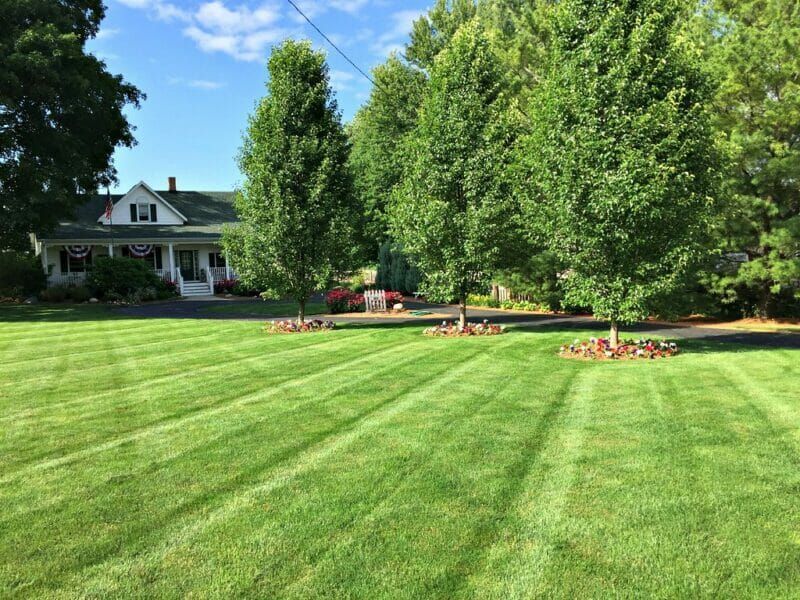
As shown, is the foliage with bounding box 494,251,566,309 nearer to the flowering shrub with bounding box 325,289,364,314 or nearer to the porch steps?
the flowering shrub with bounding box 325,289,364,314

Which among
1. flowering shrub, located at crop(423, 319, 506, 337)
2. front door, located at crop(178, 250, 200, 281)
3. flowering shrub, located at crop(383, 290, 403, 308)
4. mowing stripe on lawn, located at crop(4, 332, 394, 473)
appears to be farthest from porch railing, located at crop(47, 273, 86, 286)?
mowing stripe on lawn, located at crop(4, 332, 394, 473)

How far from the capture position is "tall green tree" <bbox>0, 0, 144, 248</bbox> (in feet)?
72.1

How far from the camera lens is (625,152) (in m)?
9.52

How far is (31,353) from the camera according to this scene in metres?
11.5

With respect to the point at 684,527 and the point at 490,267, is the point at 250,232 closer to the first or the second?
the point at 490,267

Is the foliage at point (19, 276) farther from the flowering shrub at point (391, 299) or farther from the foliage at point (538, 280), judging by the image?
the foliage at point (538, 280)

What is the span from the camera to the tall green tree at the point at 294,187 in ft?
47.6

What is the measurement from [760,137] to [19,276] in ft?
106

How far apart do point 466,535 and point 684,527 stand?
4.68 feet

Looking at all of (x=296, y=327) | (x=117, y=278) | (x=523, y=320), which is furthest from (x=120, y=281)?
(x=523, y=320)

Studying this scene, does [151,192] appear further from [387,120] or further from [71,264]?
[387,120]

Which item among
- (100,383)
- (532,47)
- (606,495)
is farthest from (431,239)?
(532,47)

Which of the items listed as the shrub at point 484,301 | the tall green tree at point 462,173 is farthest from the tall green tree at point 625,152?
the shrub at point 484,301

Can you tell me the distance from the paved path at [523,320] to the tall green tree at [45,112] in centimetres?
560
